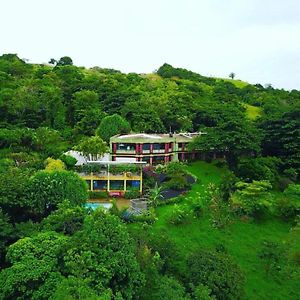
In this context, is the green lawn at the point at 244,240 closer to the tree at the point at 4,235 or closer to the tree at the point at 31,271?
the tree at the point at 31,271

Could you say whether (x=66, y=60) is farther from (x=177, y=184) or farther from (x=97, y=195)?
(x=177, y=184)

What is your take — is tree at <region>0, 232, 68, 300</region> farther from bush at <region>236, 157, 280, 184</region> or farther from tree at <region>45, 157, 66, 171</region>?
bush at <region>236, 157, 280, 184</region>

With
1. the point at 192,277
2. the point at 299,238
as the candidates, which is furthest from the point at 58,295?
the point at 299,238

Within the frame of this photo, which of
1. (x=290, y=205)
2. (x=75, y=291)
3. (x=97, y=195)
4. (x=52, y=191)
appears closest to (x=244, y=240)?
(x=290, y=205)

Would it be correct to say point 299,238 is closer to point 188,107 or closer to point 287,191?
point 287,191

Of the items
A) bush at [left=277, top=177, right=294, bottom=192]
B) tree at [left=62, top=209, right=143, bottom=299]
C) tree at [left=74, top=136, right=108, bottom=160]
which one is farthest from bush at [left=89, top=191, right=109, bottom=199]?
bush at [left=277, top=177, right=294, bottom=192]

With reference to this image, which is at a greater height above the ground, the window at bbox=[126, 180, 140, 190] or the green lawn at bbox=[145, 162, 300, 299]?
the window at bbox=[126, 180, 140, 190]

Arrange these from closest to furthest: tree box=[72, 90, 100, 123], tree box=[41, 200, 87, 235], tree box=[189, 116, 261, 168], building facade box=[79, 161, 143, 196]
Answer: tree box=[41, 200, 87, 235], building facade box=[79, 161, 143, 196], tree box=[189, 116, 261, 168], tree box=[72, 90, 100, 123]
